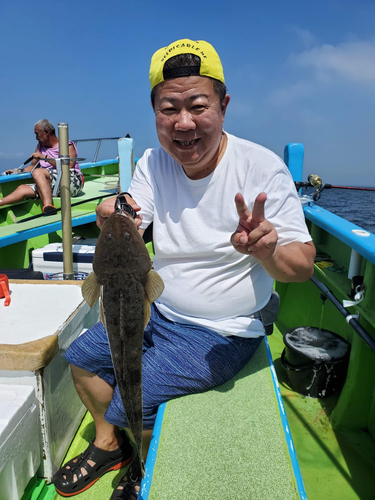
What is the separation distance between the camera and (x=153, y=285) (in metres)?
1.89

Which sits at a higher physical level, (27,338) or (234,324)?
(234,324)

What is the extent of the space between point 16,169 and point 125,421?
8.46 meters

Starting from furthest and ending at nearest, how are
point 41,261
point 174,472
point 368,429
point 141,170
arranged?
1. point 41,261
2. point 368,429
3. point 141,170
4. point 174,472

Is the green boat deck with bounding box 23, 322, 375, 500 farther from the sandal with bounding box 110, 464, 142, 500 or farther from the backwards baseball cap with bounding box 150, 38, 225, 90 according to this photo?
the backwards baseball cap with bounding box 150, 38, 225, 90

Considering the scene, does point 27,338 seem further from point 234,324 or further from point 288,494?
point 288,494

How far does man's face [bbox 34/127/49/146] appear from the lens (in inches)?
322

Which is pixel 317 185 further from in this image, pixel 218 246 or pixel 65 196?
pixel 65 196

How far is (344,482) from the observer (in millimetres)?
2924

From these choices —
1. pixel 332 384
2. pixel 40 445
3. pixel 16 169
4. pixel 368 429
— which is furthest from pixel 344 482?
pixel 16 169

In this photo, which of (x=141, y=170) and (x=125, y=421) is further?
(x=141, y=170)

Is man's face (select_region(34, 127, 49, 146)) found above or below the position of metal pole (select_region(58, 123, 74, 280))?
above

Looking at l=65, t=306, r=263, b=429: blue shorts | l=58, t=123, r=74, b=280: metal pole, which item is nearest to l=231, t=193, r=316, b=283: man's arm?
l=65, t=306, r=263, b=429: blue shorts

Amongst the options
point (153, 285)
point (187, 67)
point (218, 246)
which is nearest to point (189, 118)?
point (187, 67)

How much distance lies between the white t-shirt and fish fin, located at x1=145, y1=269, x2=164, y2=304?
58 cm
